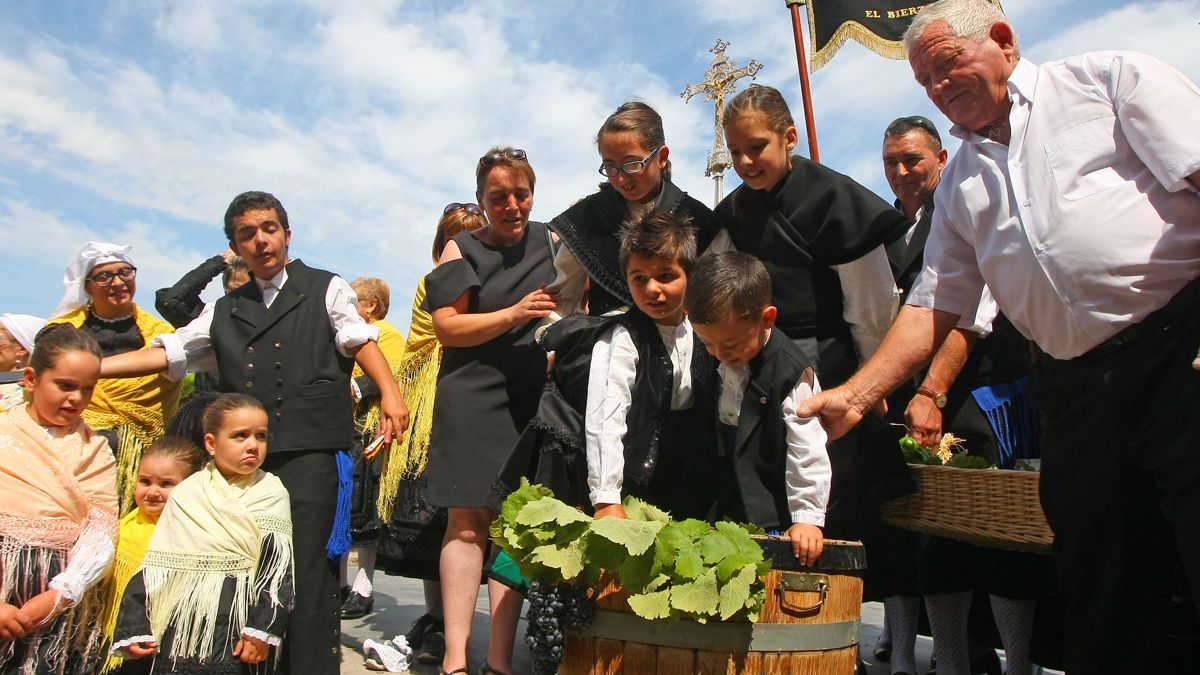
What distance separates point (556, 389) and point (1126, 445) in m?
1.66

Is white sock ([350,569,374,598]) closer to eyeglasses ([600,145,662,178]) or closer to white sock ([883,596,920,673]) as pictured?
white sock ([883,596,920,673])

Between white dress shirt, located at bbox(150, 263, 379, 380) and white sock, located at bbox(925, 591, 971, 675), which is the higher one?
white dress shirt, located at bbox(150, 263, 379, 380)

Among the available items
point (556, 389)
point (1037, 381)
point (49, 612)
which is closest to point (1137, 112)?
point (1037, 381)

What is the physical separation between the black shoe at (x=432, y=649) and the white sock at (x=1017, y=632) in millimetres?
2365

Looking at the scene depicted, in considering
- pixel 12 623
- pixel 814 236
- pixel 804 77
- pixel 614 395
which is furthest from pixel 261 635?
pixel 804 77

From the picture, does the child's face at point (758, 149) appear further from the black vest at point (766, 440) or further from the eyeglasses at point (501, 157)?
the eyeglasses at point (501, 157)

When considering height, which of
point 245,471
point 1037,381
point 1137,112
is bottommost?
point 245,471

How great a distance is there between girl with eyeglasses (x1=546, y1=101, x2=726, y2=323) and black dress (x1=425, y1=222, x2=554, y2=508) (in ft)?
1.29

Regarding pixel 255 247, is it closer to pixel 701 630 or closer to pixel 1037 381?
pixel 701 630

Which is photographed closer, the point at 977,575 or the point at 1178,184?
the point at 1178,184

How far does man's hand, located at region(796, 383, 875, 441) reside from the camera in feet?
8.63

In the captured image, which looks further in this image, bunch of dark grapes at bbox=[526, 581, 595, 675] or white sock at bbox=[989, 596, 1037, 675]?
white sock at bbox=[989, 596, 1037, 675]

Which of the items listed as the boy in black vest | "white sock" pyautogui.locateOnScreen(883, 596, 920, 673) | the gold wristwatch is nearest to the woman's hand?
the boy in black vest

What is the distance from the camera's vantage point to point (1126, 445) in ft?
7.30
